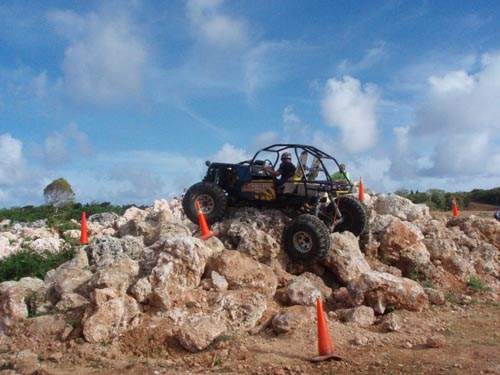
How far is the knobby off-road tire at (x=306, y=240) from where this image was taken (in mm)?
8734

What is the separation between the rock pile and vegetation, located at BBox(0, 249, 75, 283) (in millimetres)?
1460

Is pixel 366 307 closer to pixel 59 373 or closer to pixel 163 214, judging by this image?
pixel 59 373

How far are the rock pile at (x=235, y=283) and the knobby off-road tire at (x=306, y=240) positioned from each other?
0.25 meters

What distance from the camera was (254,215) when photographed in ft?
33.0

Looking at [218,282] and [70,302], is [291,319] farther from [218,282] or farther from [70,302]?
[70,302]

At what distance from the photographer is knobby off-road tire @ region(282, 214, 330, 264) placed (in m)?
8.73

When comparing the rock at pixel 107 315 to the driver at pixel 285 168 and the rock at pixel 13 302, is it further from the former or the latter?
the driver at pixel 285 168

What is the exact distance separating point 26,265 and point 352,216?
280 inches

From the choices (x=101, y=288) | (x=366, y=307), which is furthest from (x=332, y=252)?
(x=101, y=288)

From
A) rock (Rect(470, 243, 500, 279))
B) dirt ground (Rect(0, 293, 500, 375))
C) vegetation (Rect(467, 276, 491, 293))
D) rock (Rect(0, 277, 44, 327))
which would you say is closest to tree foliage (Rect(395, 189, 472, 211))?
rock (Rect(470, 243, 500, 279))

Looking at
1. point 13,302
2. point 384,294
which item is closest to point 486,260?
point 384,294

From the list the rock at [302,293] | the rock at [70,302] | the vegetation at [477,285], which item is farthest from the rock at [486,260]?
the rock at [70,302]

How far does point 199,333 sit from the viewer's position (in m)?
6.58

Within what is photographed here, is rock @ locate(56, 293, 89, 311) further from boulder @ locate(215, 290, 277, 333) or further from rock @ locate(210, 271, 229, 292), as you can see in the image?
boulder @ locate(215, 290, 277, 333)
